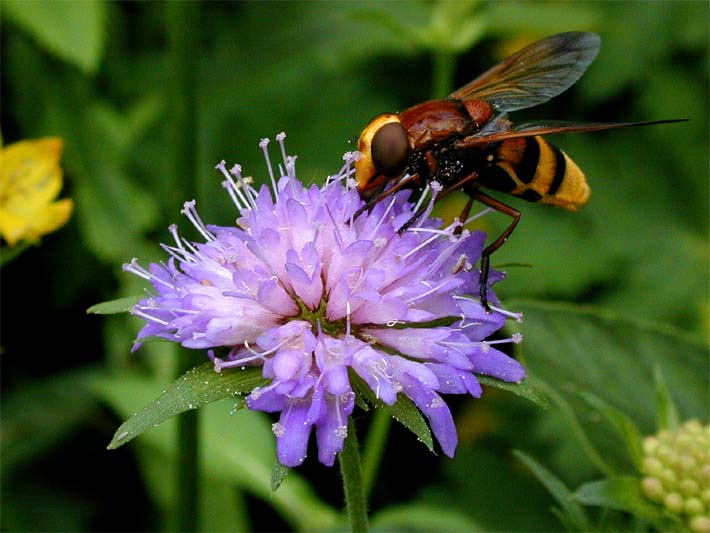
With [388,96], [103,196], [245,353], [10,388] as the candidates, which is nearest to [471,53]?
[388,96]

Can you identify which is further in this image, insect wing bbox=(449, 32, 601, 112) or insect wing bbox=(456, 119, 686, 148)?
insect wing bbox=(449, 32, 601, 112)

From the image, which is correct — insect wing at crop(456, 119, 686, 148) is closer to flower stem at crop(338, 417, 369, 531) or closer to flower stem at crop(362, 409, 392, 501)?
flower stem at crop(338, 417, 369, 531)

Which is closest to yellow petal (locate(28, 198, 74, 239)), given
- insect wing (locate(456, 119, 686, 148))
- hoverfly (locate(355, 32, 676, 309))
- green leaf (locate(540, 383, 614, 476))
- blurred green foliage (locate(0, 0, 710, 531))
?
blurred green foliage (locate(0, 0, 710, 531))

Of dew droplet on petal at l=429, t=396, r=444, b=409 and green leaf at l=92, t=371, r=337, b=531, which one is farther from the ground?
dew droplet on petal at l=429, t=396, r=444, b=409

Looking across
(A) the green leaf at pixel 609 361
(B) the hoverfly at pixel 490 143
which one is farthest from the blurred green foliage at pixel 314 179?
(B) the hoverfly at pixel 490 143

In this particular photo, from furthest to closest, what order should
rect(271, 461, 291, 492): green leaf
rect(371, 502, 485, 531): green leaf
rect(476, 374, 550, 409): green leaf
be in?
rect(371, 502, 485, 531): green leaf < rect(476, 374, 550, 409): green leaf < rect(271, 461, 291, 492): green leaf

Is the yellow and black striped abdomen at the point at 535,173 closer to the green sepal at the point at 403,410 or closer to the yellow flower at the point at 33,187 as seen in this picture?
the green sepal at the point at 403,410
